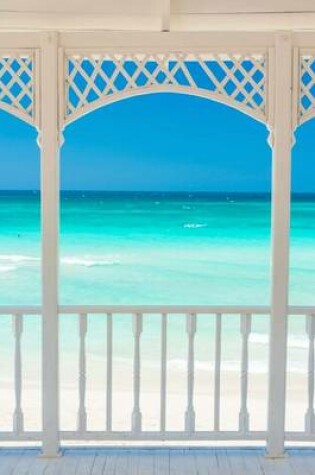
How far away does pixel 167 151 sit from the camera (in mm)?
20297

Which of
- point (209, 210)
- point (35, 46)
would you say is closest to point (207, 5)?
point (35, 46)

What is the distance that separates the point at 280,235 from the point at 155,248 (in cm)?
1898

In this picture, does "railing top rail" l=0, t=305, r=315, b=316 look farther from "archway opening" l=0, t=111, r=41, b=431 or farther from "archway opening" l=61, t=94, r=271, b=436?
"archway opening" l=61, t=94, r=271, b=436

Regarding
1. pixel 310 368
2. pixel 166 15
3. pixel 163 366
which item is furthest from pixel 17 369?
pixel 166 15

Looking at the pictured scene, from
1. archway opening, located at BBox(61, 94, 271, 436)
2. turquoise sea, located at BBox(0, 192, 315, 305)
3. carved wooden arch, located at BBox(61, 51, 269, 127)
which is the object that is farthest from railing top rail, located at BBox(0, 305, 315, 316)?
turquoise sea, located at BBox(0, 192, 315, 305)

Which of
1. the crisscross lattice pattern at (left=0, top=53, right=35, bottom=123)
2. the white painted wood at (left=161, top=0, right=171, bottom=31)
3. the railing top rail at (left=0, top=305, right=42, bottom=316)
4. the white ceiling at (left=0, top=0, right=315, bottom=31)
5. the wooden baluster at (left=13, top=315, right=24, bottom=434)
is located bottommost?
the wooden baluster at (left=13, top=315, right=24, bottom=434)

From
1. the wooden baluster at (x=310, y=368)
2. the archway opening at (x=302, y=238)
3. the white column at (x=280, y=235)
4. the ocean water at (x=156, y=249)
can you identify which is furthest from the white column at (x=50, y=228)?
the ocean water at (x=156, y=249)

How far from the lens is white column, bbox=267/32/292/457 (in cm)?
334

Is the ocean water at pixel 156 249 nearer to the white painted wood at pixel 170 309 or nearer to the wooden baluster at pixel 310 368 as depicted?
the wooden baluster at pixel 310 368

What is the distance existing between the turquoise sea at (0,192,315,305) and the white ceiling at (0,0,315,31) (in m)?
15.6

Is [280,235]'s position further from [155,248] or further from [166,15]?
[155,248]

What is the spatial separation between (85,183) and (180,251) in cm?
522

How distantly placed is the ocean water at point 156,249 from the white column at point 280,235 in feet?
50.3

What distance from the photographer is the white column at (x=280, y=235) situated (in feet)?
11.0
